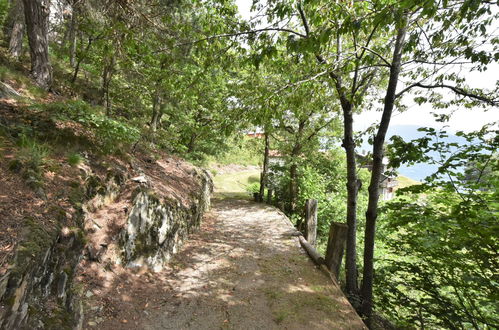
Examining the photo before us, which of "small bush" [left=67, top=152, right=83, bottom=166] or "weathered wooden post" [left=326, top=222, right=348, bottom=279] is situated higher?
"small bush" [left=67, top=152, right=83, bottom=166]

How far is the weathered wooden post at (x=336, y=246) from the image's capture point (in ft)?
18.1

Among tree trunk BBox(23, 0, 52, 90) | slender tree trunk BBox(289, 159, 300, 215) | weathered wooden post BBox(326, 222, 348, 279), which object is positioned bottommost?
weathered wooden post BBox(326, 222, 348, 279)

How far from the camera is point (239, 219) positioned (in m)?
10.6

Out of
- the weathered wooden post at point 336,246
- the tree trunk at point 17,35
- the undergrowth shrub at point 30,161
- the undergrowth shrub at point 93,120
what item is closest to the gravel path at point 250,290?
the weathered wooden post at point 336,246

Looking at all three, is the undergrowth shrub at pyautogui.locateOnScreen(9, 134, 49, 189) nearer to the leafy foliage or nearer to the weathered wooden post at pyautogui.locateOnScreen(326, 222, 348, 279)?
the weathered wooden post at pyautogui.locateOnScreen(326, 222, 348, 279)

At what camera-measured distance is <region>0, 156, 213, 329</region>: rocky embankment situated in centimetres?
244

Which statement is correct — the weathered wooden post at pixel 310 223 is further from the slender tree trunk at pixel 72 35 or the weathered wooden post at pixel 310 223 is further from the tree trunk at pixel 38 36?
the slender tree trunk at pixel 72 35

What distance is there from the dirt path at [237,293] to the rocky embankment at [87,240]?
1.78 feet

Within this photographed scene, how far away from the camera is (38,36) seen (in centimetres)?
591

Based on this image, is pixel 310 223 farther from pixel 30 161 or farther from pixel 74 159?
pixel 30 161

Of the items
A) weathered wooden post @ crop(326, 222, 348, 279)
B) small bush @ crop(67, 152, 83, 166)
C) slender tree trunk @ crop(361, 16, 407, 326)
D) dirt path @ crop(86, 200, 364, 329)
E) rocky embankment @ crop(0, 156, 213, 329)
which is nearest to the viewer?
rocky embankment @ crop(0, 156, 213, 329)

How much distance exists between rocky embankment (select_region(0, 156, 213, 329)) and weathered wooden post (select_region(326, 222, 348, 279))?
3.81m

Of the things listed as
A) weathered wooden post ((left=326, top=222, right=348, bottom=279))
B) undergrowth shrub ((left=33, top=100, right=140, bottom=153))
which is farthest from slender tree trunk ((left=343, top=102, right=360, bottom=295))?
undergrowth shrub ((left=33, top=100, right=140, bottom=153))

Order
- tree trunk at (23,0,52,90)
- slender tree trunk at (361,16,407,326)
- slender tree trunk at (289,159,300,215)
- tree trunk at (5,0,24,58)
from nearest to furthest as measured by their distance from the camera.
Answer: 1. slender tree trunk at (361,16,407,326)
2. tree trunk at (23,0,52,90)
3. tree trunk at (5,0,24,58)
4. slender tree trunk at (289,159,300,215)
